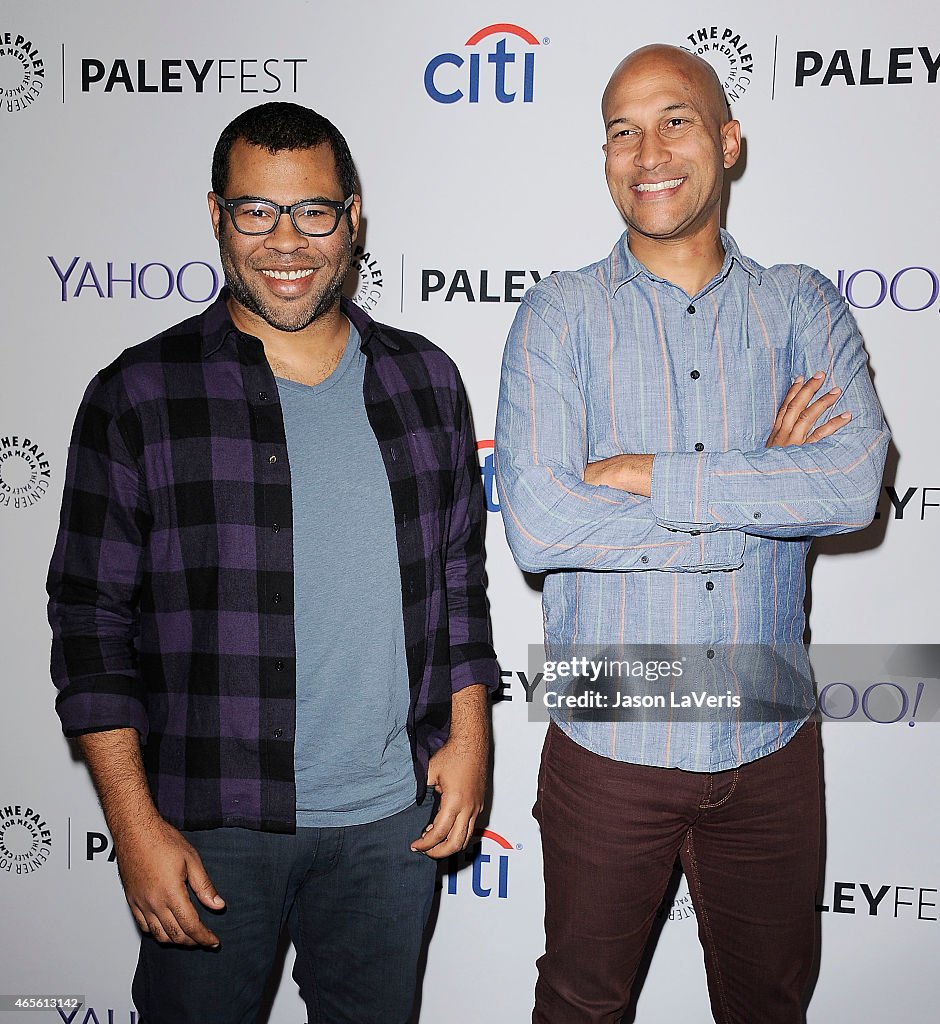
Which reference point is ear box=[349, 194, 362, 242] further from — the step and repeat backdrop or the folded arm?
the step and repeat backdrop

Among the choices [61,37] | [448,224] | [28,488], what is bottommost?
[28,488]

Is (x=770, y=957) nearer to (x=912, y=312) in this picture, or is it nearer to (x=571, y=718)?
(x=571, y=718)

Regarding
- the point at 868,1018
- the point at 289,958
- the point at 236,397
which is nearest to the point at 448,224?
the point at 236,397

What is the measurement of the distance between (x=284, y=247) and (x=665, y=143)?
0.75 m

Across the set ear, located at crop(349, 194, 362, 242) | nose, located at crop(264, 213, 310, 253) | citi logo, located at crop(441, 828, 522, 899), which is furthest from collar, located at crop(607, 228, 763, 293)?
citi logo, located at crop(441, 828, 522, 899)

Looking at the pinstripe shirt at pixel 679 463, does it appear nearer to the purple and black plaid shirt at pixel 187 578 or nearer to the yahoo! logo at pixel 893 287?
the purple and black plaid shirt at pixel 187 578

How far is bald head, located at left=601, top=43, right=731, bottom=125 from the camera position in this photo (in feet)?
6.23

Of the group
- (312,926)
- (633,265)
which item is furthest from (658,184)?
(312,926)

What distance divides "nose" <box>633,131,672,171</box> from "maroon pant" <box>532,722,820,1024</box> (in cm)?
111

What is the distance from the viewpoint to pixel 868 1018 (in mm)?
2621

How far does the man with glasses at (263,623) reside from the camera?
5.50 ft

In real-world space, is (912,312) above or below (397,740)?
above

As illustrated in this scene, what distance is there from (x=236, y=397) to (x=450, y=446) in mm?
426

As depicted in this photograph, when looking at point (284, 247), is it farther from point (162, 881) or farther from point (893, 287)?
A: point (893, 287)
